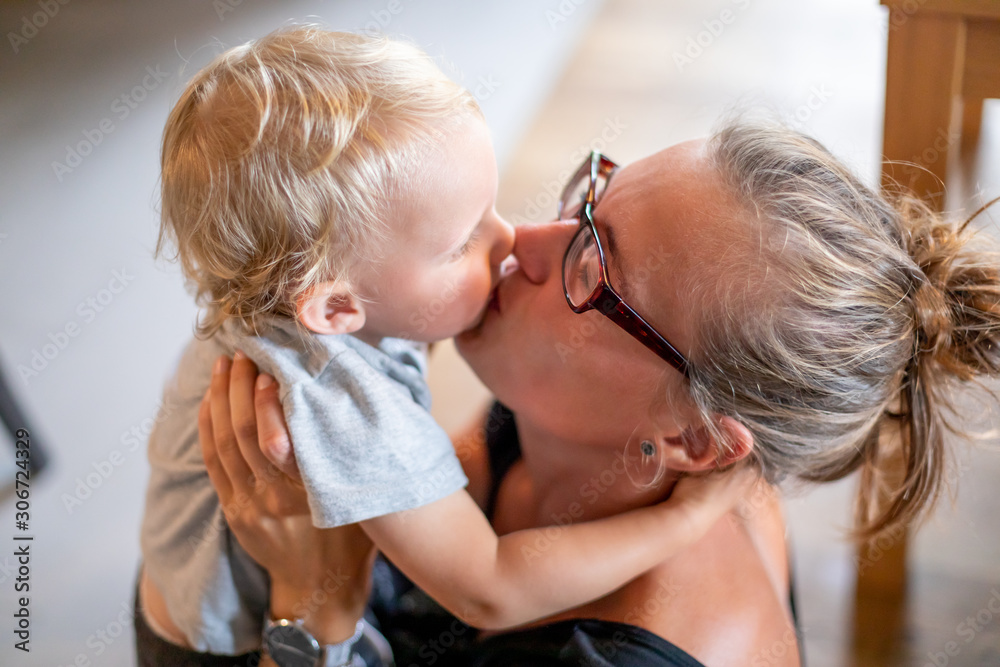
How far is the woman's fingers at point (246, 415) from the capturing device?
922mm

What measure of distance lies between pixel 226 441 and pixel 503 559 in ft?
1.35

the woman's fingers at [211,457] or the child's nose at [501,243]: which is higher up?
→ the child's nose at [501,243]

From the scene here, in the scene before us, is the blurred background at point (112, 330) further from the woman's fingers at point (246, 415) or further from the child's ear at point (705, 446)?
the woman's fingers at point (246, 415)

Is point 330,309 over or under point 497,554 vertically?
over

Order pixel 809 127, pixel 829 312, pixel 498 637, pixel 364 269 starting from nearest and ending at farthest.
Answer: pixel 829 312 → pixel 364 269 → pixel 498 637 → pixel 809 127

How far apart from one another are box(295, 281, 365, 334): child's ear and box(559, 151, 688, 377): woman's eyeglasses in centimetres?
28

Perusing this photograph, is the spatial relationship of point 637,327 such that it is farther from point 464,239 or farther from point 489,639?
point 489,639

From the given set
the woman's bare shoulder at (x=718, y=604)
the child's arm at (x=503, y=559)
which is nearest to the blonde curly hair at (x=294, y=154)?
the child's arm at (x=503, y=559)

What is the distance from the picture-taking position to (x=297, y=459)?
2.78ft

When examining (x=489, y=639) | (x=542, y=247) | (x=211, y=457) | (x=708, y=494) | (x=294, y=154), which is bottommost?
(x=489, y=639)

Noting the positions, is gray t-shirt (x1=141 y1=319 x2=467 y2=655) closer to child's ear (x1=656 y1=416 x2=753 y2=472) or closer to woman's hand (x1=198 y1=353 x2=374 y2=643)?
woman's hand (x1=198 y1=353 x2=374 y2=643)

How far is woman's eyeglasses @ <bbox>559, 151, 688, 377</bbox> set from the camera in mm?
853

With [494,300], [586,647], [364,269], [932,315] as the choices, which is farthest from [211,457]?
[932,315]

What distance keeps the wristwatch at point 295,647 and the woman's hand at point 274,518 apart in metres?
0.02
